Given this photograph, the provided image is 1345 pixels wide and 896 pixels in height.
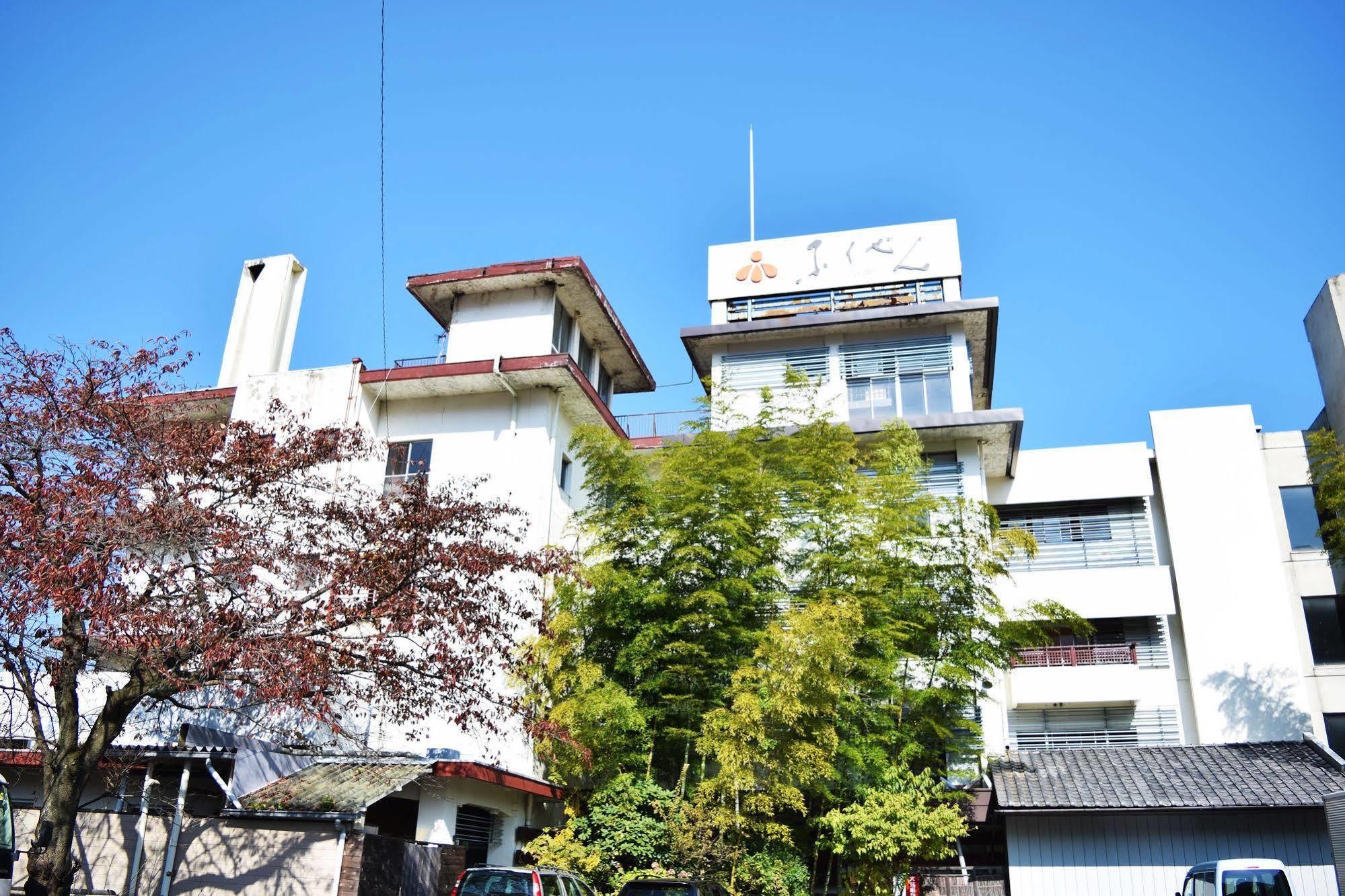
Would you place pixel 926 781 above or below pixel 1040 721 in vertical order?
below

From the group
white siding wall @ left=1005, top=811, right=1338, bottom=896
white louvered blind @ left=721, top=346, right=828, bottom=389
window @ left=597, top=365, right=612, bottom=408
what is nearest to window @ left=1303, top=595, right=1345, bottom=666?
white siding wall @ left=1005, top=811, right=1338, bottom=896

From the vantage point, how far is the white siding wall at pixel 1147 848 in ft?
61.0

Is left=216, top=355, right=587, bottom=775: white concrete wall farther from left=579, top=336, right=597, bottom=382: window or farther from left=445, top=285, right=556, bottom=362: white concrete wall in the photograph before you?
left=579, top=336, right=597, bottom=382: window

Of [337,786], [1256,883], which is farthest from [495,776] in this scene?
[1256,883]

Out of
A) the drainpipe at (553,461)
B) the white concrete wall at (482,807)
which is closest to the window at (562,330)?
the drainpipe at (553,461)

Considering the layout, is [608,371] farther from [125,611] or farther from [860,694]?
[125,611]

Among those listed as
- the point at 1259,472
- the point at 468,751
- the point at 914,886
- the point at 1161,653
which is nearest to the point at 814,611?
the point at 914,886

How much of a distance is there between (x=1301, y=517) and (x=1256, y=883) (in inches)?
518

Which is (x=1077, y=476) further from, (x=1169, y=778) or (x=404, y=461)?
(x=404, y=461)

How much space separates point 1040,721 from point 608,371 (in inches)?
534

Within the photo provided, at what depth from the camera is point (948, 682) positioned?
18.3 metres

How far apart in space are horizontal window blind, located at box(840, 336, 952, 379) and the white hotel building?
0.18 ft

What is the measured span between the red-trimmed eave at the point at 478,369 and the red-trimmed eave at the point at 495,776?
8137 mm

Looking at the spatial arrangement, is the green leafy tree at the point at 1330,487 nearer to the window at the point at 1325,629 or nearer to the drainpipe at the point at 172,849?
the window at the point at 1325,629
